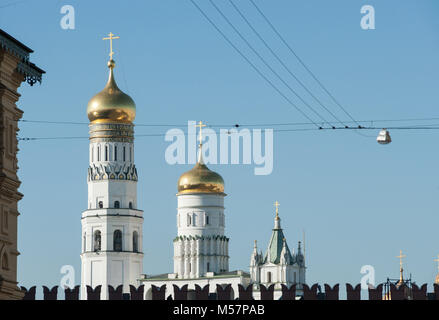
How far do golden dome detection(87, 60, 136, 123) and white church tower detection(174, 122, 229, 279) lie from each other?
8.19 m

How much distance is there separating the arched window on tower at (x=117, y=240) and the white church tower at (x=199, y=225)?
24.3ft

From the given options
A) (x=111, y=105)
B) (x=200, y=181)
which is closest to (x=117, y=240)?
(x=200, y=181)

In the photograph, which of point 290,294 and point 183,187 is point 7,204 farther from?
point 183,187

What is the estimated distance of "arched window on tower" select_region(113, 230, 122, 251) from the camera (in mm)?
95312

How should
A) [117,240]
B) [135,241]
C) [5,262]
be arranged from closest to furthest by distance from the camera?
1. [5,262]
2. [117,240]
3. [135,241]

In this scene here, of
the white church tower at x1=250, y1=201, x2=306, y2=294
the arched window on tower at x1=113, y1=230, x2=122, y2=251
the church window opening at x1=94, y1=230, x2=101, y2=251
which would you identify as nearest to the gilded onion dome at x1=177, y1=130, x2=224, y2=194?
the white church tower at x1=250, y1=201, x2=306, y2=294

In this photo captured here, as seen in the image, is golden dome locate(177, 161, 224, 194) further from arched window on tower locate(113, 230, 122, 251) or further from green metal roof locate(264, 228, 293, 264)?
arched window on tower locate(113, 230, 122, 251)

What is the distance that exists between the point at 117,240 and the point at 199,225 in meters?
8.25

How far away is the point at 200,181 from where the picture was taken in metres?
101

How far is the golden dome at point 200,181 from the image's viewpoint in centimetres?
10106

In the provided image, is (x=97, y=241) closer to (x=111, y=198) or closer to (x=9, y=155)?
(x=111, y=198)

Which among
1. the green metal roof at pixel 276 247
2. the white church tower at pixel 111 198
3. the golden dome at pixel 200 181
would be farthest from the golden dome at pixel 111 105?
the green metal roof at pixel 276 247

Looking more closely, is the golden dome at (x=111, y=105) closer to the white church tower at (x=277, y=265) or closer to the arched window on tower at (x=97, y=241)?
the arched window on tower at (x=97, y=241)
